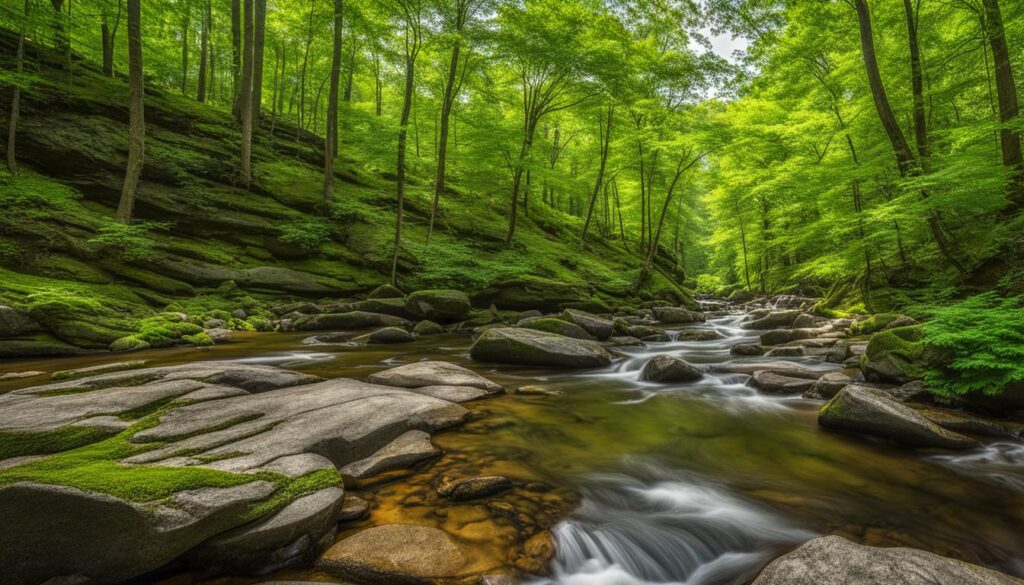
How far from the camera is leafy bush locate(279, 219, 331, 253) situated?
15.1 m

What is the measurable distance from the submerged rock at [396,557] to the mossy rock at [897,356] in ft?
22.6

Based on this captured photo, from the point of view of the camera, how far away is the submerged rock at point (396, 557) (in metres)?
2.33

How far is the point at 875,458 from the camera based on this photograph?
14.0ft

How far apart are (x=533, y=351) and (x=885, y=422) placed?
17.3ft

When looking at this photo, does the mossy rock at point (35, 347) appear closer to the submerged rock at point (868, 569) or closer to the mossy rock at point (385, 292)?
the mossy rock at point (385, 292)

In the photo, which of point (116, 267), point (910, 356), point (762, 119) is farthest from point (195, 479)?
point (762, 119)

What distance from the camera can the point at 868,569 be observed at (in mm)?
2131

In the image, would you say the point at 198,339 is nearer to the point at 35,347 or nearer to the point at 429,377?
the point at 35,347

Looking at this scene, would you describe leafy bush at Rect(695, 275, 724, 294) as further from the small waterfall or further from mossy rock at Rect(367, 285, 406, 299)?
the small waterfall

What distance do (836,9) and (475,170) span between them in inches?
527

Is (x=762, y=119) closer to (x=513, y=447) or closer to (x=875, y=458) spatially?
(x=875, y=458)

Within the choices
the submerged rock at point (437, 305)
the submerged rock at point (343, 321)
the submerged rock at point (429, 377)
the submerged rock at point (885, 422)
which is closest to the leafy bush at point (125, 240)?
the submerged rock at point (343, 321)

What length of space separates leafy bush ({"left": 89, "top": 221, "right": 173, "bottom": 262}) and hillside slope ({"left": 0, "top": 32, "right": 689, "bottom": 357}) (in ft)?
0.14

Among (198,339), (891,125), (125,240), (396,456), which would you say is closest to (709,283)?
(891,125)
